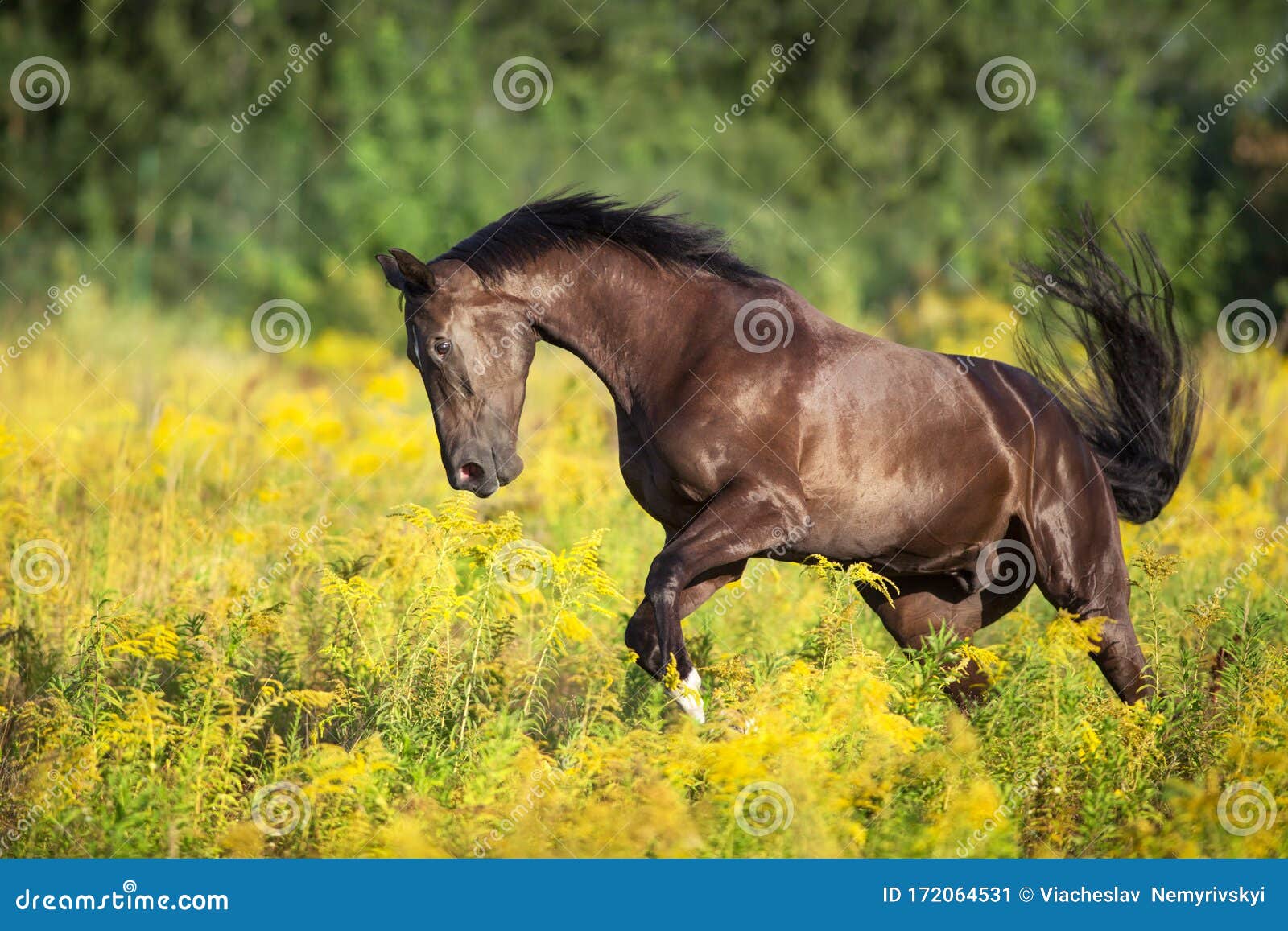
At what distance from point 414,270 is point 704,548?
1.56m

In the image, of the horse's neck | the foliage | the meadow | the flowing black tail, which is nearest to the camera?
the meadow

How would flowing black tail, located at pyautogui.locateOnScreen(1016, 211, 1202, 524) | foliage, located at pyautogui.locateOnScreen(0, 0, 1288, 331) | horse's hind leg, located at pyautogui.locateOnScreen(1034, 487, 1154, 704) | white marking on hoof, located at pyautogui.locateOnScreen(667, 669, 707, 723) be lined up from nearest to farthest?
1. white marking on hoof, located at pyautogui.locateOnScreen(667, 669, 707, 723)
2. horse's hind leg, located at pyautogui.locateOnScreen(1034, 487, 1154, 704)
3. flowing black tail, located at pyautogui.locateOnScreen(1016, 211, 1202, 524)
4. foliage, located at pyautogui.locateOnScreen(0, 0, 1288, 331)

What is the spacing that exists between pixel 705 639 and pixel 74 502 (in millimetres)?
4864

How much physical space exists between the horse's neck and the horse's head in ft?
0.67

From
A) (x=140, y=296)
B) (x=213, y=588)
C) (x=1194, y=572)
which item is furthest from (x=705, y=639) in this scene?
(x=140, y=296)

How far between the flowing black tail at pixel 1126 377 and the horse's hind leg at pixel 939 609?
33.2 inches

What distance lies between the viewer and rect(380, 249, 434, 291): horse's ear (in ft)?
18.1

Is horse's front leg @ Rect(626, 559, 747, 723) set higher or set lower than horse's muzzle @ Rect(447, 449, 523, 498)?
lower

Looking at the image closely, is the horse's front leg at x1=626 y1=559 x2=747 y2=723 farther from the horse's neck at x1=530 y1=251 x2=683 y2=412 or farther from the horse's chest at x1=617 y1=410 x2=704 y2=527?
→ the horse's neck at x1=530 y1=251 x2=683 y2=412

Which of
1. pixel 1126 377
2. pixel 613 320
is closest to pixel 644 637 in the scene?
pixel 613 320

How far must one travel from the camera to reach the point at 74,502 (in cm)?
939

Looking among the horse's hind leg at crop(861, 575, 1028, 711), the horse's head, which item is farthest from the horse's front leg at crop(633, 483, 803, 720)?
the horse's hind leg at crop(861, 575, 1028, 711)

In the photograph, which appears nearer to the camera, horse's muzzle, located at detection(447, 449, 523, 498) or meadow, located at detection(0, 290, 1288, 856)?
meadow, located at detection(0, 290, 1288, 856)

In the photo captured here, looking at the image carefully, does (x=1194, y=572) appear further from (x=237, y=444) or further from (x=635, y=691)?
(x=237, y=444)
